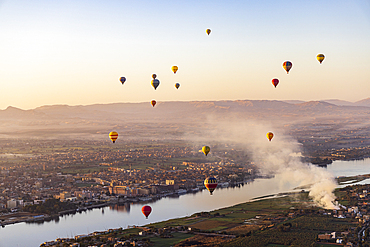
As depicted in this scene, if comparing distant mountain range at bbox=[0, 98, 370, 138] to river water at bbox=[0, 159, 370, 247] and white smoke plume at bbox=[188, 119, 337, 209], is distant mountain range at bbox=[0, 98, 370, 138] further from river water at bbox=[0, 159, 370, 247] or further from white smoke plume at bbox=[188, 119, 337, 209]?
river water at bbox=[0, 159, 370, 247]

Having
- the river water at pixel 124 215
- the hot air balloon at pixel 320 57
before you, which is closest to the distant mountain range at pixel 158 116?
the river water at pixel 124 215

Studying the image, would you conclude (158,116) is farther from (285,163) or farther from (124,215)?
(124,215)

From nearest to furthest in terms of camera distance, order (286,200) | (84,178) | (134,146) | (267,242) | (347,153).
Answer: (267,242) < (286,200) < (84,178) < (347,153) < (134,146)

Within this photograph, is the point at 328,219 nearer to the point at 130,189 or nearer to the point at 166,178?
the point at 130,189

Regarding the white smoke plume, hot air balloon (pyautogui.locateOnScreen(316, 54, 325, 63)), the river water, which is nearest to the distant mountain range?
the white smoke plume

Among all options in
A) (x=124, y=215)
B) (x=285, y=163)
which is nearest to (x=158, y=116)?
(x=285, y=163)

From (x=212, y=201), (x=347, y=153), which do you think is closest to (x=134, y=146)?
(x=347, y=153)

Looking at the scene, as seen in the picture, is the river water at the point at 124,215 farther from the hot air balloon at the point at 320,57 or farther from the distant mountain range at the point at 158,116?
the distant mountain range at the point at 158,116
